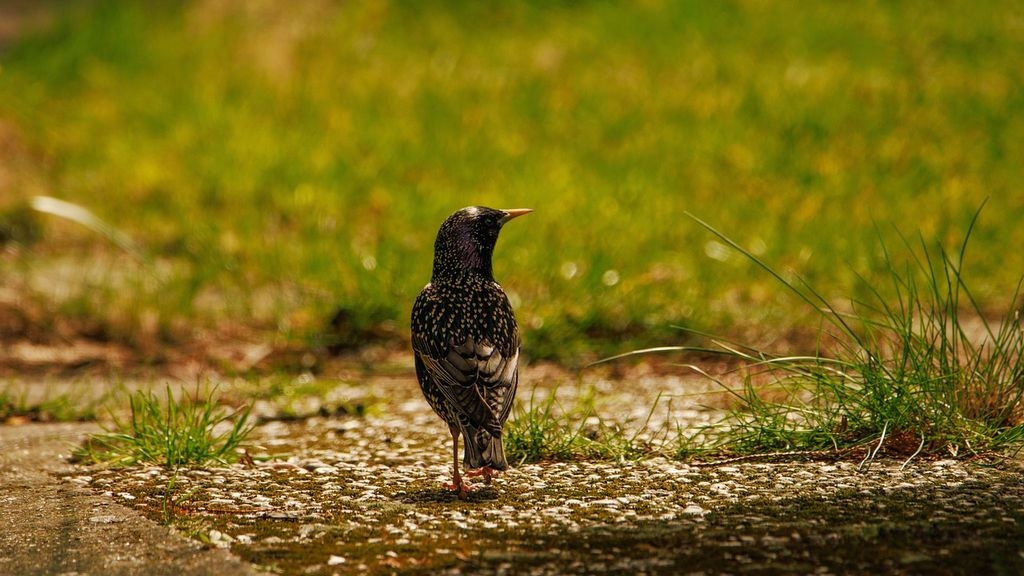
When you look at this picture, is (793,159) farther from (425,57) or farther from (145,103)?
(145,103)

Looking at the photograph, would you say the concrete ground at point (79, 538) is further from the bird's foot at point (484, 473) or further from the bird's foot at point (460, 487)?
the bird's foot at point (484, 473)

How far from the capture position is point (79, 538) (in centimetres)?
344

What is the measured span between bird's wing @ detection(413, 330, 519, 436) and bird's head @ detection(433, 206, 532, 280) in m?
0.41

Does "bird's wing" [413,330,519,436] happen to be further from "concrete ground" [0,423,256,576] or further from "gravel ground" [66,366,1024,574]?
"concrete ground" [0,423,256,576]

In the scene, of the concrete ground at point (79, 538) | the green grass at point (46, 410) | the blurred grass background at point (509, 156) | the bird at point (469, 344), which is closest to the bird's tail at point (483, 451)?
the bird at point (469, 344)

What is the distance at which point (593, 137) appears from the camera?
10.2 m

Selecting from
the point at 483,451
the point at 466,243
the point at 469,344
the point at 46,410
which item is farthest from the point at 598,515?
the point at 46,410

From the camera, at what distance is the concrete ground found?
316 centimetres

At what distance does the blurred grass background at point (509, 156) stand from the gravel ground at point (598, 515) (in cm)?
190

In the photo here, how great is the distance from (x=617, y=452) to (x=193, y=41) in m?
8.63

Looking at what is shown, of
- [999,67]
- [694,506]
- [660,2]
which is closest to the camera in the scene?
[694,506]

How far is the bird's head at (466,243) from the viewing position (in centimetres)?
450

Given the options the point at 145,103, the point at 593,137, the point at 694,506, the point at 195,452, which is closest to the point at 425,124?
the point at 593,137

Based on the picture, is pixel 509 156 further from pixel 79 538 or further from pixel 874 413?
pixel 79 538
